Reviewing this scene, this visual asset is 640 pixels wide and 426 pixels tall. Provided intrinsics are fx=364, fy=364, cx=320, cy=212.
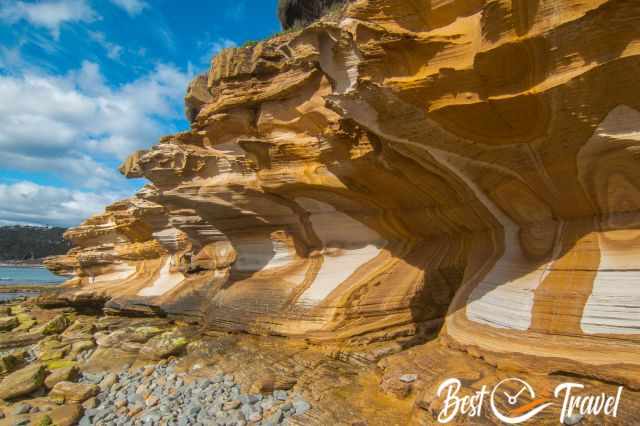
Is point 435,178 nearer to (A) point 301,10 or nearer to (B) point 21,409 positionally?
(B) point 21,409

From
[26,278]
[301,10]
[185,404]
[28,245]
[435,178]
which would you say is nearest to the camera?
[185,404]

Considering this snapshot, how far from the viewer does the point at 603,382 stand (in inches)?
124

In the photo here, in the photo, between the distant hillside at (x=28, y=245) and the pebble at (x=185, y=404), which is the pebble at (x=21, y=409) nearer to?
the pebble at (x=185, y=404)

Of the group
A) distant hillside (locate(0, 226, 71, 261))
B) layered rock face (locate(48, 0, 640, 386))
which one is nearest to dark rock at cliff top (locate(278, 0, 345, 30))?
layered rock face (locate(48, 0, 640, 386))

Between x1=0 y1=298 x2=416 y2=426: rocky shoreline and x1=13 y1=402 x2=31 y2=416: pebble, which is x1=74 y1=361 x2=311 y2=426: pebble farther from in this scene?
x1=13 y1=402 x2=31 y2=416: pebble

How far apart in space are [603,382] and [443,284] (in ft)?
10.8

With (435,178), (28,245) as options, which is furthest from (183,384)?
(28,245)

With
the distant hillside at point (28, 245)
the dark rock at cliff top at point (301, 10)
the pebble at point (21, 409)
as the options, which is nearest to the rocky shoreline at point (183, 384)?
the pebble at point (21, 409)

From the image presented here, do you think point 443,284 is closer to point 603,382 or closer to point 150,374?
point 603,382

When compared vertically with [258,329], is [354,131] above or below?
above

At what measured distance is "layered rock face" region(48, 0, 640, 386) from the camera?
317 centimetres

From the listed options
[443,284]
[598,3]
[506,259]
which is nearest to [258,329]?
[443,284]

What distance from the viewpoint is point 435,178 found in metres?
5.02

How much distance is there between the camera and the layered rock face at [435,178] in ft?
10.4
